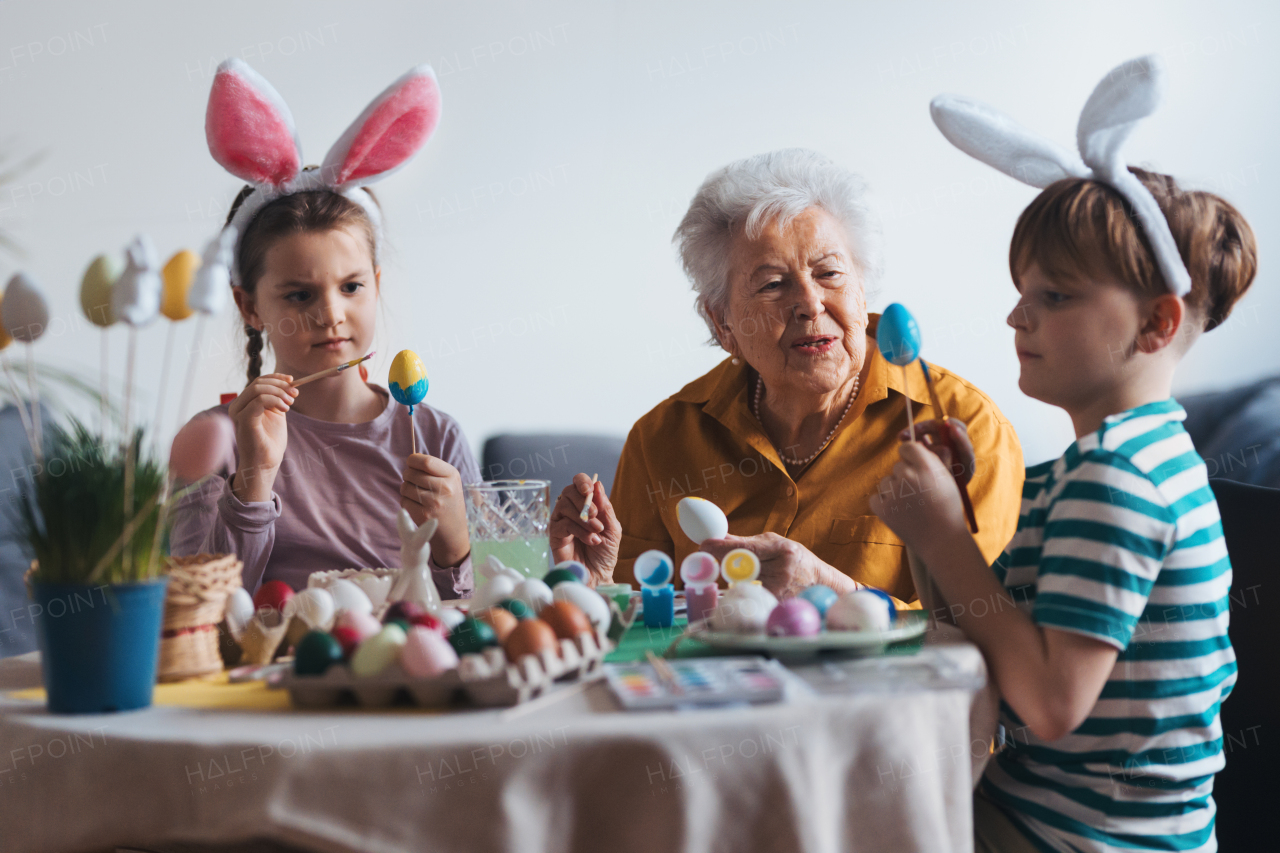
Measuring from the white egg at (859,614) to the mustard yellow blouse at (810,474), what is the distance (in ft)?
2.05

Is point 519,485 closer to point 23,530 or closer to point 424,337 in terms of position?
point 23,530

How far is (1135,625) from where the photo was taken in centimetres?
95

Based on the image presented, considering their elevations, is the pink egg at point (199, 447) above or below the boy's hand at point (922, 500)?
above

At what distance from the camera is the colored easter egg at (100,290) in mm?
857

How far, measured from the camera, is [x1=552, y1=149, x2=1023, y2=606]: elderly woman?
1.59m

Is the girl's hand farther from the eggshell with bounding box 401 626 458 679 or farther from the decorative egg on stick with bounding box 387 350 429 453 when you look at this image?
the eggshell with bounding box 401 626 458 679

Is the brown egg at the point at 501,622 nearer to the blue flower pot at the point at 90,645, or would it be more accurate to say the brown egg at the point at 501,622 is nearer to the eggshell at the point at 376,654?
the eggshell at the point at 376,654

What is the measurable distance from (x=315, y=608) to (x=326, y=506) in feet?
2.99

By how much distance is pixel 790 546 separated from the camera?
4.10 ft

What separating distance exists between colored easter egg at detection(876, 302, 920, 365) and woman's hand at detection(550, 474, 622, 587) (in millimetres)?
511

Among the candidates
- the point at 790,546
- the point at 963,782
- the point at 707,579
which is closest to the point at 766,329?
the point at 790,546

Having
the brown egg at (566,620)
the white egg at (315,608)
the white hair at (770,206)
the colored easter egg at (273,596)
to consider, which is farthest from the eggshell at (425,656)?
the white hair at (770,206)

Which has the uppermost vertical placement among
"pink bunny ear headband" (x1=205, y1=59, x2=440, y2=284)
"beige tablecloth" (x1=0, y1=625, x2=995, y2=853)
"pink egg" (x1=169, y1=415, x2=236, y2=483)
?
"pink bunny ear headband" (x1=205, y1=59, x2=440, y2=284)

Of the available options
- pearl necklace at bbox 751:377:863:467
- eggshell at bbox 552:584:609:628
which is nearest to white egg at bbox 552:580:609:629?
eggshell at bbox 552:584:609:628
